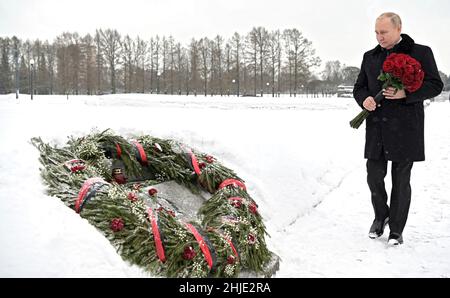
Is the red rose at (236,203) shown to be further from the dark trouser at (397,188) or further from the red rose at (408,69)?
the red rose at (408,69)

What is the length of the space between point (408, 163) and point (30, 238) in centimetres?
328

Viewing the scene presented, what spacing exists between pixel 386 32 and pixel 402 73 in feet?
1.45

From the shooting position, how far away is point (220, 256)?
122 inches

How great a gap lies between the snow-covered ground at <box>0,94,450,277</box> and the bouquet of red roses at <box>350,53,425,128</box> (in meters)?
1.53

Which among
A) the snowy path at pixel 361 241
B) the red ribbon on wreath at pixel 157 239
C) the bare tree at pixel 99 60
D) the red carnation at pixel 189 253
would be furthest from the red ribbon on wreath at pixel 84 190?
the bare tree at pixel 99 60

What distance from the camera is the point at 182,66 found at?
53.0 meters

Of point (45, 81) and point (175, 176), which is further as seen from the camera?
point (45, 81)

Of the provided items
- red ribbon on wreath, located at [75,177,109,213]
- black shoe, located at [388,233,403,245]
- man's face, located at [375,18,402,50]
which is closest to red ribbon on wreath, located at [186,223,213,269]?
red ribbon on wreath, located at [75,177,109,213]

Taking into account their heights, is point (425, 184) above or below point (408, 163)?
below

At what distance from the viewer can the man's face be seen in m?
3.89

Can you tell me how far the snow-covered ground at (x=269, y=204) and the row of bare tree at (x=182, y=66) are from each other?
40.3 m
